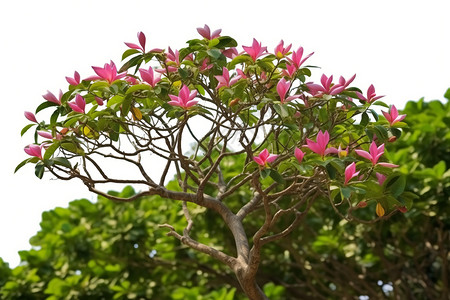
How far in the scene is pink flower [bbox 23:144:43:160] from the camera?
370cm

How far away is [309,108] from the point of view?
147 inches

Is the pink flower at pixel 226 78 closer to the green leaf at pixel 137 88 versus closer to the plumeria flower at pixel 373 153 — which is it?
→ the green leaf at pixel 137 88

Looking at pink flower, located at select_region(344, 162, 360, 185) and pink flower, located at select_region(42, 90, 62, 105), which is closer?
pink flower, located at select_region(344, 162, 360, 185)

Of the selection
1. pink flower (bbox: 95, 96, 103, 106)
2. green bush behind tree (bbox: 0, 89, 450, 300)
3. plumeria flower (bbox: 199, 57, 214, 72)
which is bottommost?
pink flower (bbox: 95, 96, 103, 106)

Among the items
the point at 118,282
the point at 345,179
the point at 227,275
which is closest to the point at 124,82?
the point at 345,179

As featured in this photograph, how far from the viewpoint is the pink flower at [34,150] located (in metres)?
3.70

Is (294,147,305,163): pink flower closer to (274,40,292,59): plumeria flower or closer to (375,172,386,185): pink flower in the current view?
(375,172,386,185): pink flower

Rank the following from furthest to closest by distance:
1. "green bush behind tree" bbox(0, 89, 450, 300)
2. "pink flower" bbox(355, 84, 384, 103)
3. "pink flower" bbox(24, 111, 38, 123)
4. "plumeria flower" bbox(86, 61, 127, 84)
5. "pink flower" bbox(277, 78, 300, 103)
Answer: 1. "green bush behind tree" bbox(0, 89, 450, 300)
2. "pink flower" bbox(24, 111, 38, 123)
3. "pink flower" bbox(355, 84, 384, 103)
4. "plumeria flower" bbox(86, 61, 127, 84)
5. "pink flower" bbox(277, 78, 300, 103)

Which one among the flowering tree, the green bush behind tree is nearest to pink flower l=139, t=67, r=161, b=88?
the flowering tree

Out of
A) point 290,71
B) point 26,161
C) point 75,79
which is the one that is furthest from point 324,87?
point 26,161

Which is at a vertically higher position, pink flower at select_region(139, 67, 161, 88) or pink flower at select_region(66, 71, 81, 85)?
pink flower at select_region(66, 71, 81, 85)

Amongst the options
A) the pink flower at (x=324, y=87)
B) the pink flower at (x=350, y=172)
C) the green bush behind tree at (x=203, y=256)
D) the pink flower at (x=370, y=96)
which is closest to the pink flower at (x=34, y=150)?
the pink flower at (x=324, y=87)

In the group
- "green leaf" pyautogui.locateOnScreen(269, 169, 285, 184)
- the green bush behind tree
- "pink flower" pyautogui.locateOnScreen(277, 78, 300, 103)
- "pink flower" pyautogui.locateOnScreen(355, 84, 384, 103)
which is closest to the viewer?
"green leaf" pyautogui.locateOnScreen(269, 169, 285, 184)

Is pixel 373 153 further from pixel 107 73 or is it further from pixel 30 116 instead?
pixel 30 116
